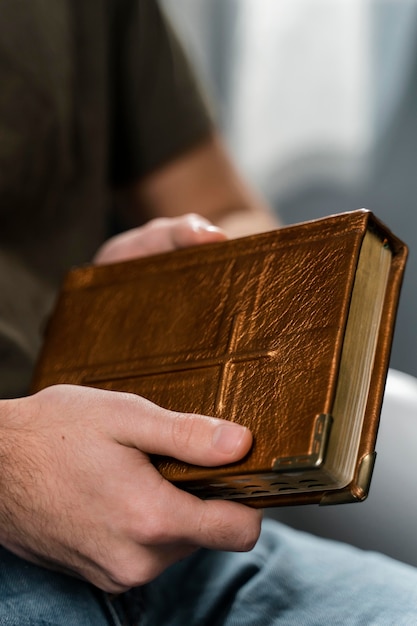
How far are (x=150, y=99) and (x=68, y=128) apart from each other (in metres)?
0.15

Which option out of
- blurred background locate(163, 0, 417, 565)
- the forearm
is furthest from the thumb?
blurred background locate(163, 0, 417, 565)

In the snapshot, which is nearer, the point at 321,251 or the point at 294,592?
the point at 321,251

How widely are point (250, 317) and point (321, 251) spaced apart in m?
0.07

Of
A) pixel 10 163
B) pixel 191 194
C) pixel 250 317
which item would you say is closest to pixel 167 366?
pixel 250 317

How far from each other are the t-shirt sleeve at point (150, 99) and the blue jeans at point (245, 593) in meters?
0.55

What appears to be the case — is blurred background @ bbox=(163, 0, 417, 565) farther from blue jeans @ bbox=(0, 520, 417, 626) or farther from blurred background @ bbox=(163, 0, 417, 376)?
blue jeans @ bbox=(0, 520, 417, 626)

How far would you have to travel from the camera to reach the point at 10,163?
88cm

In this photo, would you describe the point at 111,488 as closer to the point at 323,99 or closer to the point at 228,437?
the point at 228,437

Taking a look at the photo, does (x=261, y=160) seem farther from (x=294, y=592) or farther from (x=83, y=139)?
(x=294, y=592)

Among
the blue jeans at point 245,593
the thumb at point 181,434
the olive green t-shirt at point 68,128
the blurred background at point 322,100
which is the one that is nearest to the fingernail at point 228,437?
the thumb at point 181,434

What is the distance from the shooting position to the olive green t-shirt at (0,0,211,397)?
0.88m

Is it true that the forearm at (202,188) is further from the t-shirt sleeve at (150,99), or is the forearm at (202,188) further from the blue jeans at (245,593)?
the blue jeans at (245,593)

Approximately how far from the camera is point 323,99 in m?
1.67

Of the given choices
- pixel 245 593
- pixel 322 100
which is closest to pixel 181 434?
pixel 245 593
